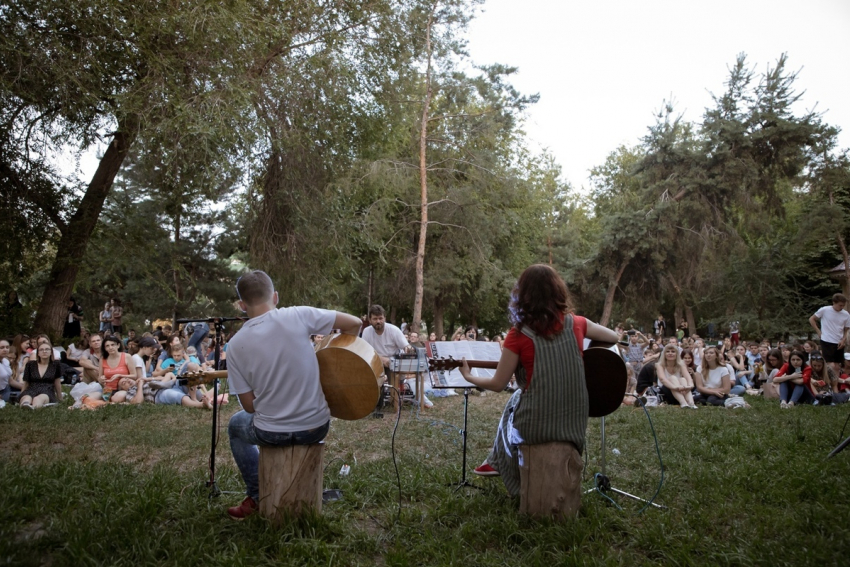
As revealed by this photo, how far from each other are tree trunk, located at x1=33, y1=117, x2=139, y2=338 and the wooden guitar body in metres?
11.7

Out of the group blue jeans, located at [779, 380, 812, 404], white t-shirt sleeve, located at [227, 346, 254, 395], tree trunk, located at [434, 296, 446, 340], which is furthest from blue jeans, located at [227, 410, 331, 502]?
tree trunk, located at [434, 296, 446, 340]

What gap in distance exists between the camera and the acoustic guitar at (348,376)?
427 cm

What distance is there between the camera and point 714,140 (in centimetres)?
2661

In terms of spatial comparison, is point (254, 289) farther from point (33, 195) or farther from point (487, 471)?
point (33, 195)

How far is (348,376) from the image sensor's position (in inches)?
169

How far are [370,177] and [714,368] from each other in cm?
1218

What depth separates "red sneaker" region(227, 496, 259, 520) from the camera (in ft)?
14.4

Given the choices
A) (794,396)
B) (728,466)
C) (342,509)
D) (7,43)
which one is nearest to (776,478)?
(728,466)

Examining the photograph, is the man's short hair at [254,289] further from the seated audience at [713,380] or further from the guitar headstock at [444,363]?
the seated audience at [713,380]

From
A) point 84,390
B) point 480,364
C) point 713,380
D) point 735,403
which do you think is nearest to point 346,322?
point 480,364

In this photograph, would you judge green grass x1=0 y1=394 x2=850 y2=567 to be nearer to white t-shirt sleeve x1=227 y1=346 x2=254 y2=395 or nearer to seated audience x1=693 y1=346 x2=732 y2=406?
white t-shirt sleeve x1=227 y1=346 x2=254 y2=395

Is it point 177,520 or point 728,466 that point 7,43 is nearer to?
point 177,520

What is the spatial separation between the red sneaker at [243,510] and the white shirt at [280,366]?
2.32 ft

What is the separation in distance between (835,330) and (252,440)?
11073 mm
